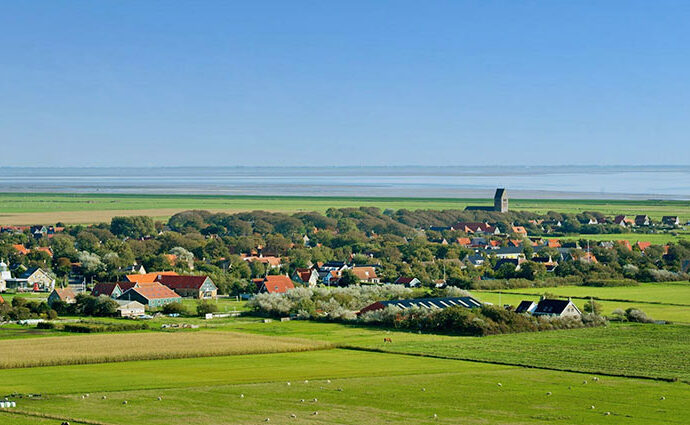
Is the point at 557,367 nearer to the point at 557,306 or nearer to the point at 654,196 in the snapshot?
the point at 557,306

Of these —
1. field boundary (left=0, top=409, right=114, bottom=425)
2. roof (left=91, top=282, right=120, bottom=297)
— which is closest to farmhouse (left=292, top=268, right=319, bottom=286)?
roof (left=91, top=282, right=120, bottom=297)

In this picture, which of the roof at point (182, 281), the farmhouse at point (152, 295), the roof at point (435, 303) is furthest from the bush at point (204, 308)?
the roof at point (182, 281)

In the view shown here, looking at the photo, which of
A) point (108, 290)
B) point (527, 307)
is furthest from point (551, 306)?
point (108, 290)

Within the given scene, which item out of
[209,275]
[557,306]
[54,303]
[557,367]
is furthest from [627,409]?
[209,275]

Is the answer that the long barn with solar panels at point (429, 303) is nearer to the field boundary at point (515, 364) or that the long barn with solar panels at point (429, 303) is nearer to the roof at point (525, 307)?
the roof at point (525, 307)

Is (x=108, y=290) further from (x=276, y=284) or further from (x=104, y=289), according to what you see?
(x=276, y=284)
